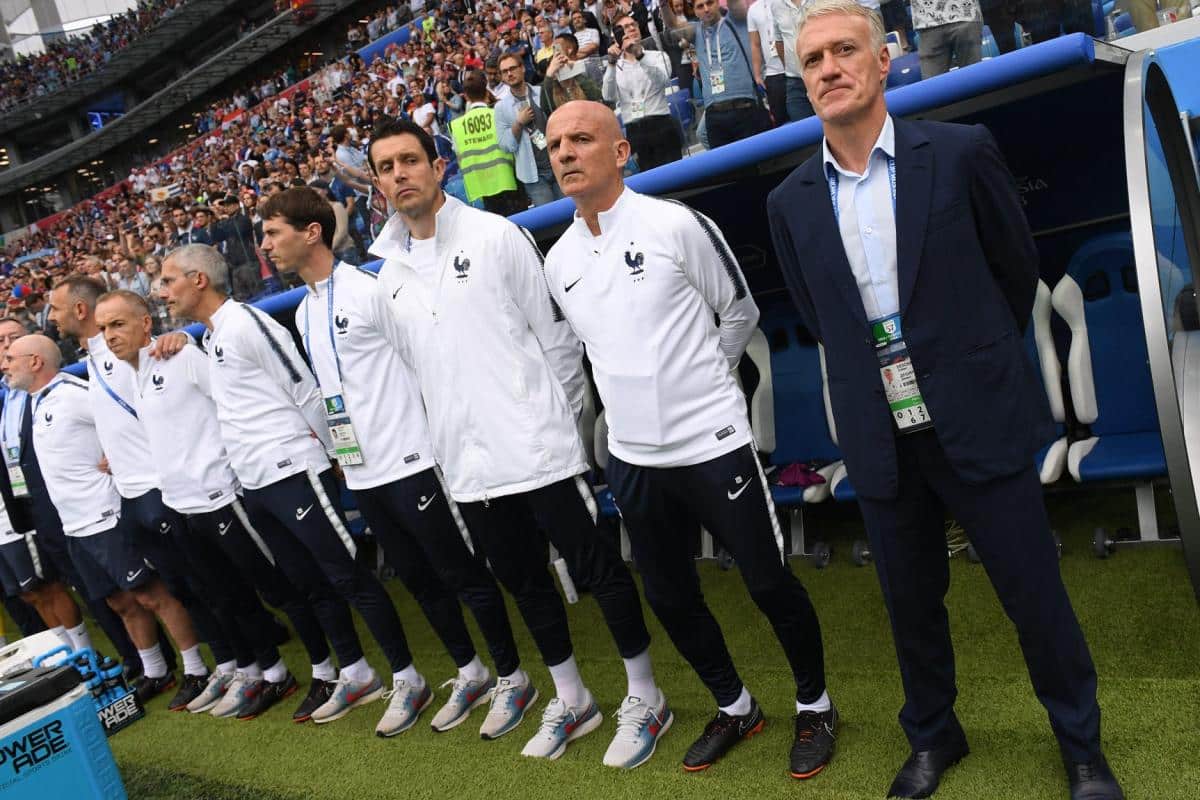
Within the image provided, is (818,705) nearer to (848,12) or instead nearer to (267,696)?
(848,12)

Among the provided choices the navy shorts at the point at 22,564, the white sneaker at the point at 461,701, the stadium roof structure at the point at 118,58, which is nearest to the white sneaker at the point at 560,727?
the white sneaker at the point at 461,701

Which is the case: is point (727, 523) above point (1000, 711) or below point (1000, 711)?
above

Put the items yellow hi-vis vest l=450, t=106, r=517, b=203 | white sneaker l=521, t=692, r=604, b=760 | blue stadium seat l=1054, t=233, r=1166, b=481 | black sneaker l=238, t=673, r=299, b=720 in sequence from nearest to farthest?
white sneaker l=521, t=692, r=604, b=760, blue stadium seat l=1054, t=233, r=1166, b=481, black sneaker l=238, t=673, r=299, b=720, yellow hi-vis vest l=450, t=106, r=517, b=203

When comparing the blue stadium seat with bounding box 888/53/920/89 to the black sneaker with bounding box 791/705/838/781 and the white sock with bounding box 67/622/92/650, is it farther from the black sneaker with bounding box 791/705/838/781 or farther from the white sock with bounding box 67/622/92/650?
the white sock with bounding box 67/622/92/650

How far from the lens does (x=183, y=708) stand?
4852 millimetres

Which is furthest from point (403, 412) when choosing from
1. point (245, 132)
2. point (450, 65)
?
point (245, 132)

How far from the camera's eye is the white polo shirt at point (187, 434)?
165 inches

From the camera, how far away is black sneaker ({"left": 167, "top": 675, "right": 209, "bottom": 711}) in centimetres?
487

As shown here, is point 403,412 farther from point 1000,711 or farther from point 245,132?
point 245,132

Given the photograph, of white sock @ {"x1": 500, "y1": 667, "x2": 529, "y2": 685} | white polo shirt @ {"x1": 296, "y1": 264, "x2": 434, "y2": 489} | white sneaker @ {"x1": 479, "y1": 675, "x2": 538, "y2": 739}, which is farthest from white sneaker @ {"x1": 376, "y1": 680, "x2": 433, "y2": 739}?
white polo shirt @ {"x1": 296, "y1": 264, "x2": 434, "y2": 489}

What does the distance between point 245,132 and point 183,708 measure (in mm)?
21934

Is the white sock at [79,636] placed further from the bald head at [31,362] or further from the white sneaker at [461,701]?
the white sneaker at [461,701]

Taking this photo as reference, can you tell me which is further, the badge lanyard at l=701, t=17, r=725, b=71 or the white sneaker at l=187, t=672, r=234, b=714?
the white sneaker at l=187, t=672, r=234, b=714

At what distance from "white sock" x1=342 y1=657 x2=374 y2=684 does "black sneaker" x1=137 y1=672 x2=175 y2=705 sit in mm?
1719
